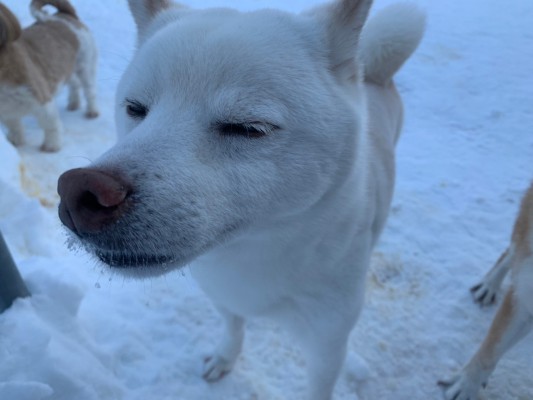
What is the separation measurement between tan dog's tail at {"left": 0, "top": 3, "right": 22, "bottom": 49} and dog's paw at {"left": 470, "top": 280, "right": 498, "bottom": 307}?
137 inches

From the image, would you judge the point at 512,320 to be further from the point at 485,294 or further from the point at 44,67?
the point at 44,67

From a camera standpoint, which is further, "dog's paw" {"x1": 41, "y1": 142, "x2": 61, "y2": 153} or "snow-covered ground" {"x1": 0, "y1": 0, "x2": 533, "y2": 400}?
"dog's paw" {"x1": 41, "y1": 142, "x2": 61, "y2": 153}

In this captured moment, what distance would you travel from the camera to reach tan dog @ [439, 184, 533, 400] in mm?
1694

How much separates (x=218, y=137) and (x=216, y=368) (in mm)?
1344

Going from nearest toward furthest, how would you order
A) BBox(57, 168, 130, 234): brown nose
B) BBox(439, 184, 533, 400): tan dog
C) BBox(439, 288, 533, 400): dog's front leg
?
BBox(57, 168, 130, 234): brown nose
BBox(439, 184, 533, 400): tan dog
BBox(439, 288, 533, 400): dog's front leg

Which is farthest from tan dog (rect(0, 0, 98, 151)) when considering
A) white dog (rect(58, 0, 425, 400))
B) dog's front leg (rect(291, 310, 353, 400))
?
dog's front leg (rect(291, 310, 353, 400))

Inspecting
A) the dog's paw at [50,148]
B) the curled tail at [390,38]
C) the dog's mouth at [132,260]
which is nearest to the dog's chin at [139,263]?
the dog's mouth at [132,260]

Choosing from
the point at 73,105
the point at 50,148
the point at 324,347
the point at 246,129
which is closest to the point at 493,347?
the point at 324,347

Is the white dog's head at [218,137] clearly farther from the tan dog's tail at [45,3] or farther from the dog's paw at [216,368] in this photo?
the tan dog's tail at [45,3]

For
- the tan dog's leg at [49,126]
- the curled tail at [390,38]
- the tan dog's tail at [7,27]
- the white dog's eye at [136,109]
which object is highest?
the white dog's eye at [136,109]

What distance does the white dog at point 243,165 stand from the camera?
2.98 ft

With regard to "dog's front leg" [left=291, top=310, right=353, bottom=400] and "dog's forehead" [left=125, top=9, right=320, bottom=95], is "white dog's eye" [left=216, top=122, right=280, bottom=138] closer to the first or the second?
"dog's forehead" [left=125, top=9, right=320, bottom=95]

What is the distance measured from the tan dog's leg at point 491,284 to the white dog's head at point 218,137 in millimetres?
1708

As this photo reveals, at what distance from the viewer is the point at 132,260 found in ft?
3.16
